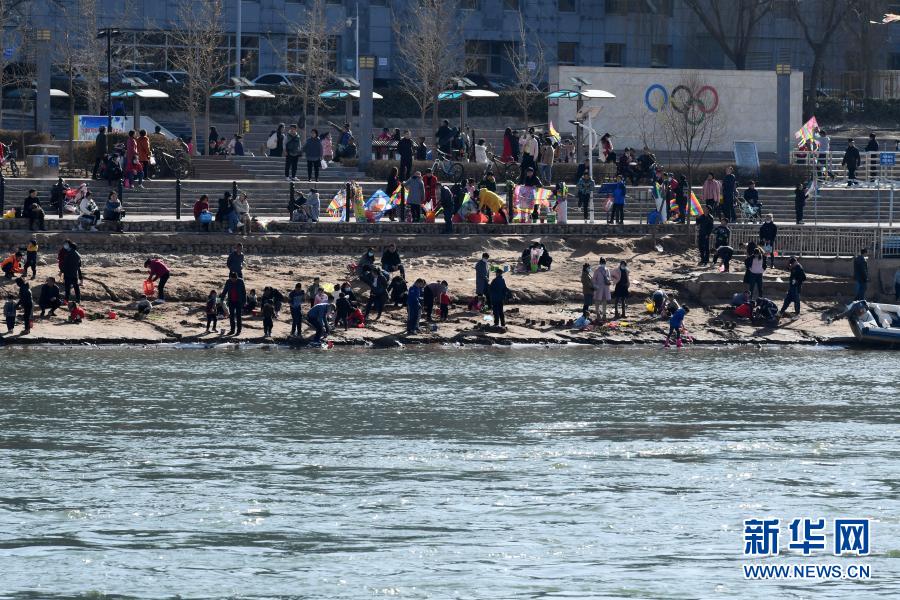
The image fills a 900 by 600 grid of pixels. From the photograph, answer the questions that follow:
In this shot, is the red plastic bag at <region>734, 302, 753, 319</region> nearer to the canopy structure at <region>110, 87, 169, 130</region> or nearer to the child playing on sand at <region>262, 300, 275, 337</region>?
the child playing on sand at <region>262, 300, 275, 337</region>

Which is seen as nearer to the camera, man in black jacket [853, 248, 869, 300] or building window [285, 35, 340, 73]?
man in black jacket [853, 248, 869, 300]

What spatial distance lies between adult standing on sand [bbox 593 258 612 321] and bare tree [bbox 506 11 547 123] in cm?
2724

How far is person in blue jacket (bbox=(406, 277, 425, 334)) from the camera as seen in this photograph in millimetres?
33562

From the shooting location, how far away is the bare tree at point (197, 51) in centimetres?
5809

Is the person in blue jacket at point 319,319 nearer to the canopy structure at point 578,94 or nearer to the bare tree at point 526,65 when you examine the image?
the canopy structure at point 578,94

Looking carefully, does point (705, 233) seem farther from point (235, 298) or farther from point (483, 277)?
point (235, 298)

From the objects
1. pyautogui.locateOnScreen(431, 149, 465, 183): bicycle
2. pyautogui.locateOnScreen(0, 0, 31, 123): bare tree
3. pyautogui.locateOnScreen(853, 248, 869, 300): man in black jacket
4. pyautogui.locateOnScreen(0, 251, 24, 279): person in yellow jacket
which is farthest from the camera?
Answer: pyautogui.locateOnScreen(0, 0, 31, 123): bare tree

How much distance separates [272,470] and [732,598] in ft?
23.6

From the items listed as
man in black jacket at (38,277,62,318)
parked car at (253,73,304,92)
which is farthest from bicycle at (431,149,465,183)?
parked car at (253,73,304,92)

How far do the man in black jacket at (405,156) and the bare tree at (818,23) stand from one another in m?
29.9

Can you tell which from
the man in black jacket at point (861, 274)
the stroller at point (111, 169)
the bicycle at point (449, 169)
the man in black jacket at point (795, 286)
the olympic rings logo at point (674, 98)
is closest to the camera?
the man in black jacket at point (795, 286)

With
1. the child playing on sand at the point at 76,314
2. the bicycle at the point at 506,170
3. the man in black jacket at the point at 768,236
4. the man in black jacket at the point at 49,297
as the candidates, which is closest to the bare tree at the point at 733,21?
the bicycle at the point at 506,170

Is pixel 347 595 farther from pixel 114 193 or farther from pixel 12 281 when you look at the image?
pixel 114 193

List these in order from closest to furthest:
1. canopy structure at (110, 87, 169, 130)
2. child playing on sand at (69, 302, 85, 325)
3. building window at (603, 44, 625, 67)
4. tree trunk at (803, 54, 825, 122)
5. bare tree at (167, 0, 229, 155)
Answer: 1. child playing on sand at (69, 302, 85, 325)
2. canopy structure at (110, 87, 169, 130)
3. bare tree at (167, 0, 229, 155)
4. tree trunk at (803, 54, 825, 122)
5. building window at (603, 44, 625, 67)
